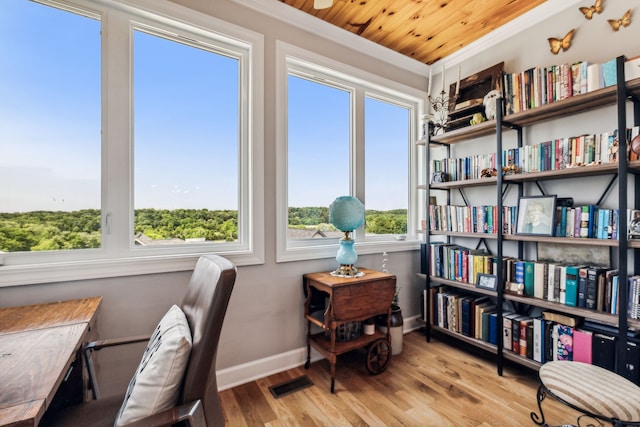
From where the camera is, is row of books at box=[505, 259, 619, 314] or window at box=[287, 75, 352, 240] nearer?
row of books at box=[505, 259, 619, 314]

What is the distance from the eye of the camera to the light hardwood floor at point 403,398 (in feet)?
5.44

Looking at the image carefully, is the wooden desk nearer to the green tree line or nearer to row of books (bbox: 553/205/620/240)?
the green tree line

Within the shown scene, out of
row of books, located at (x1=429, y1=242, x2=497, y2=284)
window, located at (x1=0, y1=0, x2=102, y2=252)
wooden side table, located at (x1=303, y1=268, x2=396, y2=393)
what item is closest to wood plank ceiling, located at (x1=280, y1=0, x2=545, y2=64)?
window, located at (x1=0, y1=0, x2=102, y2=252)

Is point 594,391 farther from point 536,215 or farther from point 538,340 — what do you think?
point 536,215

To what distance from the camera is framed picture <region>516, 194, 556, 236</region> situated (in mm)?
1945

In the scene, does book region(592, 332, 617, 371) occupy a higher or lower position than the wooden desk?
lower

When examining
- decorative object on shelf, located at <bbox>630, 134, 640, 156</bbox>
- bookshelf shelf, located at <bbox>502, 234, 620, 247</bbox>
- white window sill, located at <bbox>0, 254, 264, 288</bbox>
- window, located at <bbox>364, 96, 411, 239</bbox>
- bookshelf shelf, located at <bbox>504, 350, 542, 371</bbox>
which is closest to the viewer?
white window sill, located at <bbox>0, 254, 264, 288</bbox>

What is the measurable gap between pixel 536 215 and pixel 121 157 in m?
2.70

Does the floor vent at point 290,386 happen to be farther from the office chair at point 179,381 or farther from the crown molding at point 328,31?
the crown molding at point 328,31

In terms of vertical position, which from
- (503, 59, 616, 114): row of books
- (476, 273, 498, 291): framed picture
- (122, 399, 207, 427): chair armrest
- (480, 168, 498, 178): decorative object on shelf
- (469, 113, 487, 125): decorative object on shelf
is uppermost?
(503, 59, 616, 114): row of books

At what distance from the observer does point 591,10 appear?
1979 millimetres

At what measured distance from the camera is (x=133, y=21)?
1781 millimetres

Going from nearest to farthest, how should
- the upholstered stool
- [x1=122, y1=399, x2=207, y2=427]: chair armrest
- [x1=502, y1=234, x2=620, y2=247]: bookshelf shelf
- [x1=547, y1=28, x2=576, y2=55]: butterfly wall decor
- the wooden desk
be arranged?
the wooden desk < [x1=122, y1=399, x2=207, y2=427]: chair armrest < the upholstered stool < [x1=502, y1=234, x2=620, y2=247]: bookshelf shelf < [x1=547, y1=28, x2=576, y2=55]: butterfly wall decor

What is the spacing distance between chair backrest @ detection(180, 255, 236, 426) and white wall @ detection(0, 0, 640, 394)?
87cm
